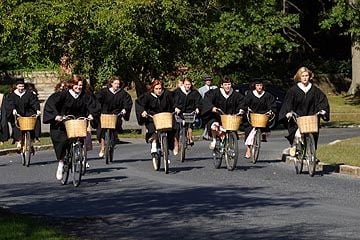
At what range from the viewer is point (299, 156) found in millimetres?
19844

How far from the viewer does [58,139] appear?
61.6 ft

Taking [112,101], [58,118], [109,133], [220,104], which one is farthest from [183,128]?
[58,118]

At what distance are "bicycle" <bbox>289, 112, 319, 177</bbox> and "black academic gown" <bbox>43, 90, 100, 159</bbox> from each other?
376 centimetres

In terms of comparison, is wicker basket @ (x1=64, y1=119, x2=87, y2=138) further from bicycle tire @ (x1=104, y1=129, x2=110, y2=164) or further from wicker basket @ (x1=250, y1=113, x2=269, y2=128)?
wicker basket @ (x1=250, y1=113, x2=269, y2=128)

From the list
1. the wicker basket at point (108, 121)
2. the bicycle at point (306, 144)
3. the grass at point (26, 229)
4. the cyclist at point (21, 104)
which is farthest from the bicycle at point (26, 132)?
the grass at point (26, 229)

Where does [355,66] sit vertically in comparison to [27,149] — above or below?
above

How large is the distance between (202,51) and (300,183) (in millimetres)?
18555

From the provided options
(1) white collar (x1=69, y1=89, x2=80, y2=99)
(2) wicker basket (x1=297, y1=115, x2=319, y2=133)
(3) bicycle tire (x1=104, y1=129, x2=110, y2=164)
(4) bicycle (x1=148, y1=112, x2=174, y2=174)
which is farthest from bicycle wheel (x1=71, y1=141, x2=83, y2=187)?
(3) bicycle tire (x1=104, y1=129, x2=110, y2=164)

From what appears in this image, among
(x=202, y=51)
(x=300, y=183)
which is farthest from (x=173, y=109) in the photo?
(x=202, y=51)

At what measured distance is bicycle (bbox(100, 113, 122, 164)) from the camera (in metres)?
23.1

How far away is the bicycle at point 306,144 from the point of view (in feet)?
63.4

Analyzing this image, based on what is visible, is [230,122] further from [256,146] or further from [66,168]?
[66,168]

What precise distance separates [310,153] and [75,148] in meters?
4.29

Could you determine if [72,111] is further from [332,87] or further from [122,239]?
[332,87]
